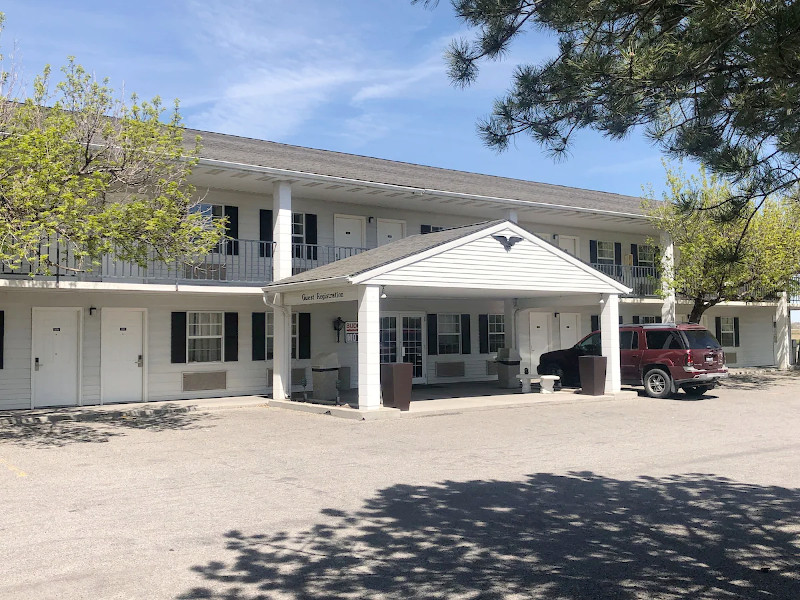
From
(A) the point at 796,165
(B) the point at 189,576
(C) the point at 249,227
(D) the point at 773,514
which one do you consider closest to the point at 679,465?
(D) the point at 773,514

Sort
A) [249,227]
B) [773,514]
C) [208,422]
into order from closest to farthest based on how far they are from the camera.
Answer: [773,514], [208,422], [249,227]

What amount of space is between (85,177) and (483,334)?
1439 centimetres

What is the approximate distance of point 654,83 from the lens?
18.9 ft

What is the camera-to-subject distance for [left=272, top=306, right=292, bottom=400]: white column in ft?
57.3

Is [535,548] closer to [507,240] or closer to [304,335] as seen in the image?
[507,240]

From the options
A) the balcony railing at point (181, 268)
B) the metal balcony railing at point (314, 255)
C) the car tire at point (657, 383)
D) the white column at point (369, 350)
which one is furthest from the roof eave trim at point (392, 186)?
Result: the car tire at point (657, 383)

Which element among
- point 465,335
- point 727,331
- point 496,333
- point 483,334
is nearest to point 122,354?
point 465,335

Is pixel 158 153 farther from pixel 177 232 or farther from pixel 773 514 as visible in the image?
pixel 773 514

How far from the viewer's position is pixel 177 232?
1245 cm

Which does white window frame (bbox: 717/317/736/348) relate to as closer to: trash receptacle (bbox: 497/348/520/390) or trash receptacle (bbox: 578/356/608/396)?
trash receptacle (bbox: 497/348/520/390)

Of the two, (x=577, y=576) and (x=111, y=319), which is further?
(x=111, y=319)

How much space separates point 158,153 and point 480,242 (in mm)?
7347

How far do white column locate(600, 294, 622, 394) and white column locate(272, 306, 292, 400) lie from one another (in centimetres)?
820

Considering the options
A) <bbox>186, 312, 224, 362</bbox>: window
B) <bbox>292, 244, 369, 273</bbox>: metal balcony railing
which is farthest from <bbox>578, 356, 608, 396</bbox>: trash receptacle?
<bbox>186, 312, 224, 362</bbox>: window
